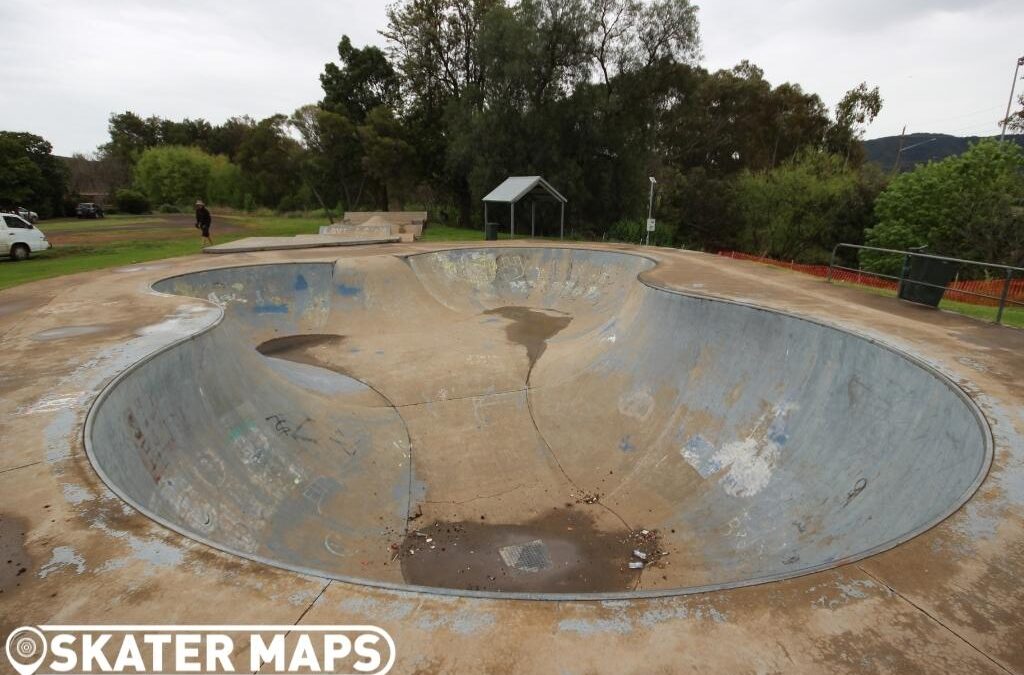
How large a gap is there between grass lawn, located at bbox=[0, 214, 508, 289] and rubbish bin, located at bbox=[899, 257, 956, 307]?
18.9m

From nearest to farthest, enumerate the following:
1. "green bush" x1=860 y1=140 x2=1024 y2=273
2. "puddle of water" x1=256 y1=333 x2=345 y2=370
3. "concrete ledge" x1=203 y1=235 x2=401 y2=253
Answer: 1. "puddle of water" x1=256 y1=333 x2=345 y2=370
2. "concrete ledge" x1=203 y1=235 x2=401 y2=253
3. "green bush" x1=860 y1=140 x2=1024 y2=273

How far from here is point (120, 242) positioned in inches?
861

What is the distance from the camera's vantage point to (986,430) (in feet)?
15.5

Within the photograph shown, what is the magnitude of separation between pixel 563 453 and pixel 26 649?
7.50m

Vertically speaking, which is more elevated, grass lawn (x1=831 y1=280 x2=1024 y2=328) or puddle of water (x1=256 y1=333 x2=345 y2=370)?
grass lawn (x1=831 y1=280 x2=1024 y2=328)

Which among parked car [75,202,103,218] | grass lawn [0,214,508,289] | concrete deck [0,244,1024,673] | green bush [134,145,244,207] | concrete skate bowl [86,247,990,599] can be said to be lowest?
concrete skate bowl [86,247,990,599]

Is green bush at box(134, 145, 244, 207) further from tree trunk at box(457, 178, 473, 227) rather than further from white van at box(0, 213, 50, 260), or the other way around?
white van at box(0, 213, 50, 260)

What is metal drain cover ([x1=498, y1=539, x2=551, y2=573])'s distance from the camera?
260 inches

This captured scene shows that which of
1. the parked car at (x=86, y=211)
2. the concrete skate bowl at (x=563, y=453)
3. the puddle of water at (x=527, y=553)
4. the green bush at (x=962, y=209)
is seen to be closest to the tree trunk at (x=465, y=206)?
the green bush at (x=962, y=209)

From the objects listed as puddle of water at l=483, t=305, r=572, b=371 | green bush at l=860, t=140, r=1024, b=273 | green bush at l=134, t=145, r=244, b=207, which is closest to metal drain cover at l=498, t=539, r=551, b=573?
puddle of water at l=483, t=305, r=572, b=371

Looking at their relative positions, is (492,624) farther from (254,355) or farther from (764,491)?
(254,355)

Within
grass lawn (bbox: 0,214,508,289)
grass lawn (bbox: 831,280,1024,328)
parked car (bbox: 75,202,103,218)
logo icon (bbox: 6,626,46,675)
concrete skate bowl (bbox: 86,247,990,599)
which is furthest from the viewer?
parked car (bbox: 75,202,103,218)

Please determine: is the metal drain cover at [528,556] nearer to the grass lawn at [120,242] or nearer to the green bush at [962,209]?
the grass lawn at [120,242]

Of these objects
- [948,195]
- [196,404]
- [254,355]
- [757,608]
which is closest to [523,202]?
[948,195]
